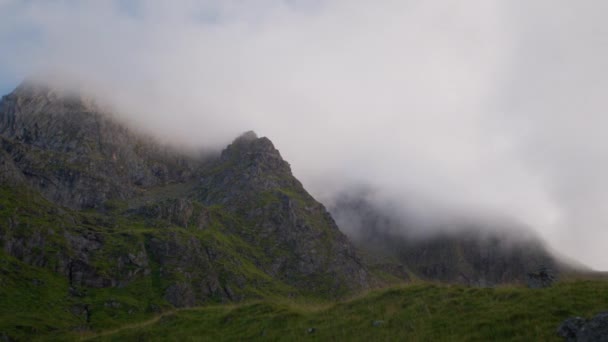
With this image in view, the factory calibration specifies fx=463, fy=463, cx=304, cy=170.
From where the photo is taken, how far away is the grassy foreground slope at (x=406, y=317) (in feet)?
58.6

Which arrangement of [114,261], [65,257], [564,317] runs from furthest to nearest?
[114,261]
[65,257]
[564,317]

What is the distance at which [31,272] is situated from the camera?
137250 mm

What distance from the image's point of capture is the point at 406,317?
21.4 metres

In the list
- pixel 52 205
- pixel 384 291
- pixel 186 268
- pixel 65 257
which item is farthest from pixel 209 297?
pixel 384 291

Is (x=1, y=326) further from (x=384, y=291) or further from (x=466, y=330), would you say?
(x=466, y=330)

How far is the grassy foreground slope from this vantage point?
1786 cm

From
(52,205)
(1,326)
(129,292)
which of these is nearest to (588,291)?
(1,326)

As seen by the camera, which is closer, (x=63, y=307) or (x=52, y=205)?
(x=63, y=307)

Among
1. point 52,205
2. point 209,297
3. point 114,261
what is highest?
point 52,205

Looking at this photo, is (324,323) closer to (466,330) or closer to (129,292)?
(466,330)

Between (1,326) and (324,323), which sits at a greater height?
(324,323)

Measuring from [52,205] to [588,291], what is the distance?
632ft

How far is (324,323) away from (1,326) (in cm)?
9008

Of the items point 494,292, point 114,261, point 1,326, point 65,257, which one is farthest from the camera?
point 114,261
